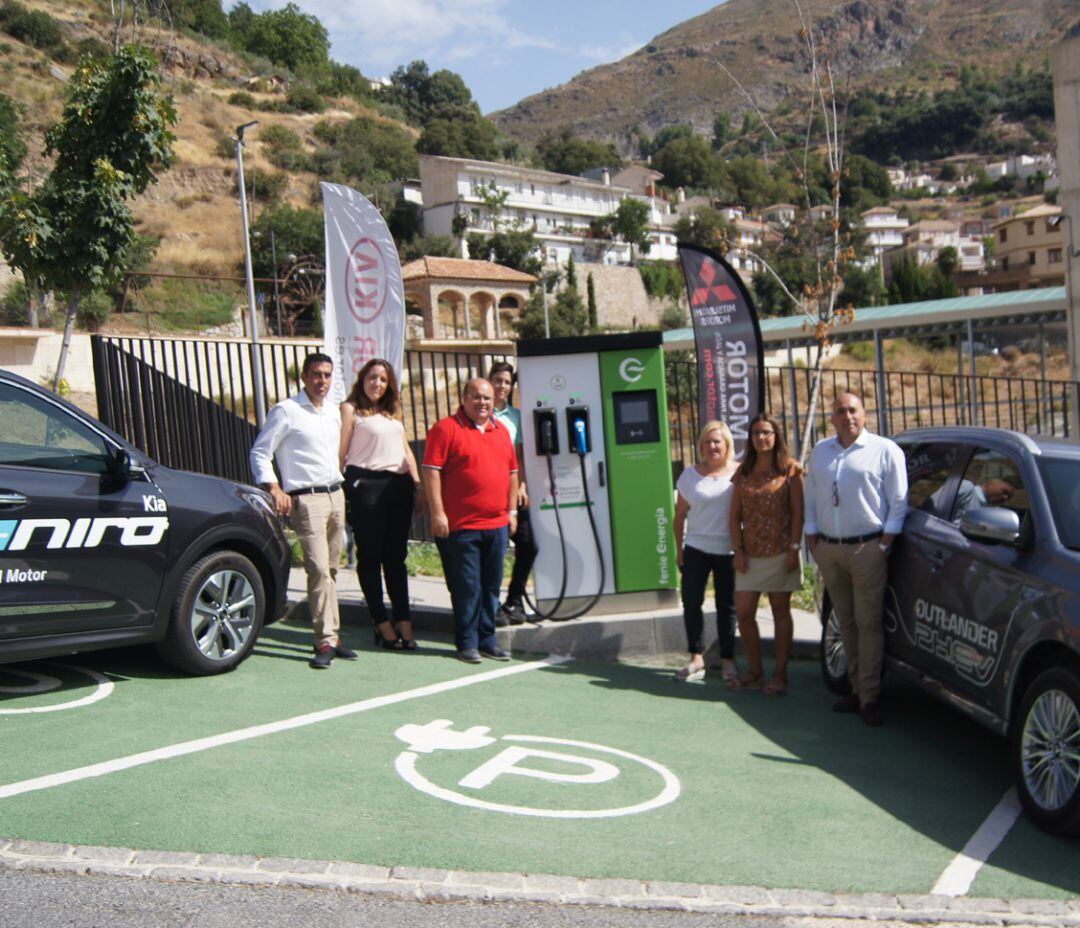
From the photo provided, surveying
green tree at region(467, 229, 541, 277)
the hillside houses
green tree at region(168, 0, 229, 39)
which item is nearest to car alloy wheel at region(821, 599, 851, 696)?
the hillside houses

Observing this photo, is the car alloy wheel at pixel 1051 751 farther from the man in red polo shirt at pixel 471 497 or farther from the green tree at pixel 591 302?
the green tree at pixel 591 302

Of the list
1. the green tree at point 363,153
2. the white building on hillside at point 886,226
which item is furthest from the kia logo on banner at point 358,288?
the white building on hillside at point 886,226

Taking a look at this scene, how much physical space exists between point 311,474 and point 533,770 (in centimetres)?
269

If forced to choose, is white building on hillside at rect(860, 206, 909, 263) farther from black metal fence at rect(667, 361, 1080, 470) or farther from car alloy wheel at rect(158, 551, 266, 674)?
car alloy wheel at rect(158, 551, 266, 674)

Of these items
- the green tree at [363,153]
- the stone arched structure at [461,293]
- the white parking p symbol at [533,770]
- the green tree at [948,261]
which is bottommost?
the white parking p symbol at [533,770]

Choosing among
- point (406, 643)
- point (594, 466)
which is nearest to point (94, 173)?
point (594, 466)

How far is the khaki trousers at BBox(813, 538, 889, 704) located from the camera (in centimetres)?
640

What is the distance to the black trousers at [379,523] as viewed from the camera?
745cm

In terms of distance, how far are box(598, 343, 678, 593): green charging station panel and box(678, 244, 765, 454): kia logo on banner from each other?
147cm

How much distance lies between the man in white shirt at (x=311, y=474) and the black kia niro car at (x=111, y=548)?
0.76 feet

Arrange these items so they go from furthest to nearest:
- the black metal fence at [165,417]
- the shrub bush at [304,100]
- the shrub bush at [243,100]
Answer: the shrub bush at [304,100] < the shrub bush at [243,100] < the black metal fence at [165,417]

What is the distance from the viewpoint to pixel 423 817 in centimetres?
454

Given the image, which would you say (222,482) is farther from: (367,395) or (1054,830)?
(1054,830)

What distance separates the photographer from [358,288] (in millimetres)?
9758
